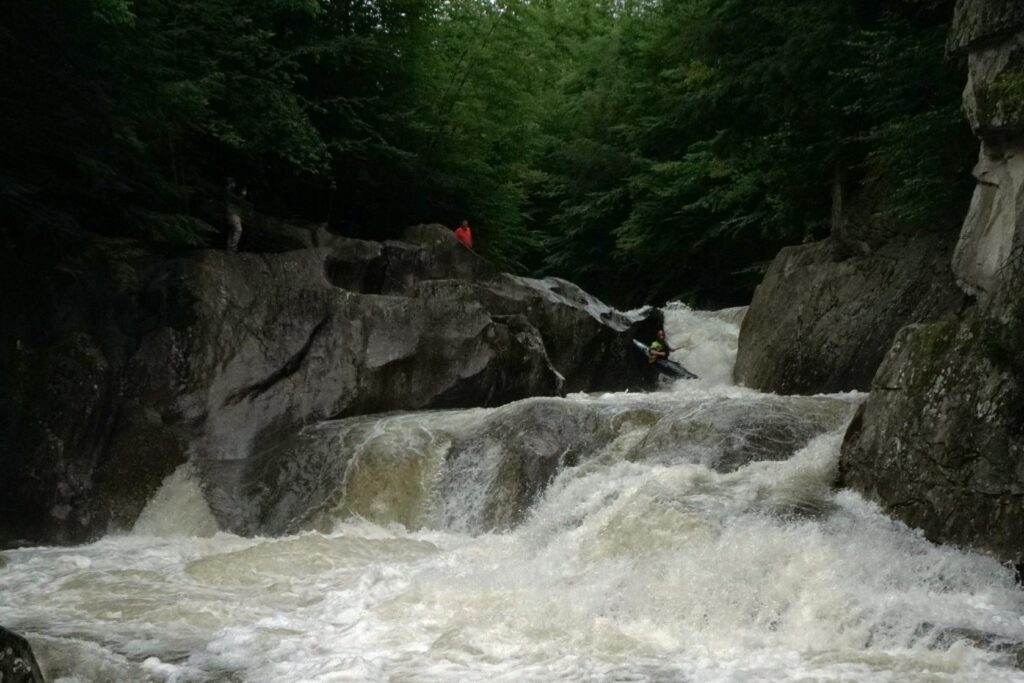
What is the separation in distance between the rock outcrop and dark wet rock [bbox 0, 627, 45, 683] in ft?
19.6

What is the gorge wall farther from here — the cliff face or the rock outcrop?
the rock outcrop

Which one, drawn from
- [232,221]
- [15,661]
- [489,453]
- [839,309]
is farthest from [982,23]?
[232,221]

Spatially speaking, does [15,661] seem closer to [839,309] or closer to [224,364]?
[224,364]

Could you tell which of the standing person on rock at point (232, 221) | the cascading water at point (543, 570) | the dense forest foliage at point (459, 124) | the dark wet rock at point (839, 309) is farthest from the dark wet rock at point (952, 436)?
the standing person on rock at point (232, 221)

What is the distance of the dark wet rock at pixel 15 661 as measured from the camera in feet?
14.3

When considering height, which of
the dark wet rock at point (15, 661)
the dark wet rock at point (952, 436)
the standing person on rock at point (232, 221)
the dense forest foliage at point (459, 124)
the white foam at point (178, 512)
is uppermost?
the dense forest foliage at point (459, 124)

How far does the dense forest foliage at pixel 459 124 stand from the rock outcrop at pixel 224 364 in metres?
0.80

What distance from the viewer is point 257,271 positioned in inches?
491

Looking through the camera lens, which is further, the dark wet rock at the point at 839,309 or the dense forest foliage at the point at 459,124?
the dark wet rock at the point at 839,309

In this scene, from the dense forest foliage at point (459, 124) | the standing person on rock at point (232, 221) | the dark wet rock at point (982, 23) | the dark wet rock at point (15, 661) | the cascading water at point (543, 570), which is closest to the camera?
the dark wet rock at point (15, 661)

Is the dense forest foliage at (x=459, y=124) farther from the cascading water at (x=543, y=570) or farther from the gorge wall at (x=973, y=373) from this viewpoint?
the cascading water at (x=543, y=570)

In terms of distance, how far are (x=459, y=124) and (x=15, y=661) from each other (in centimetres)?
1508

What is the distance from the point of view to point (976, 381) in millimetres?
7582

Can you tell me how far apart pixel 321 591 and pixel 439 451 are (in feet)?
9.60
